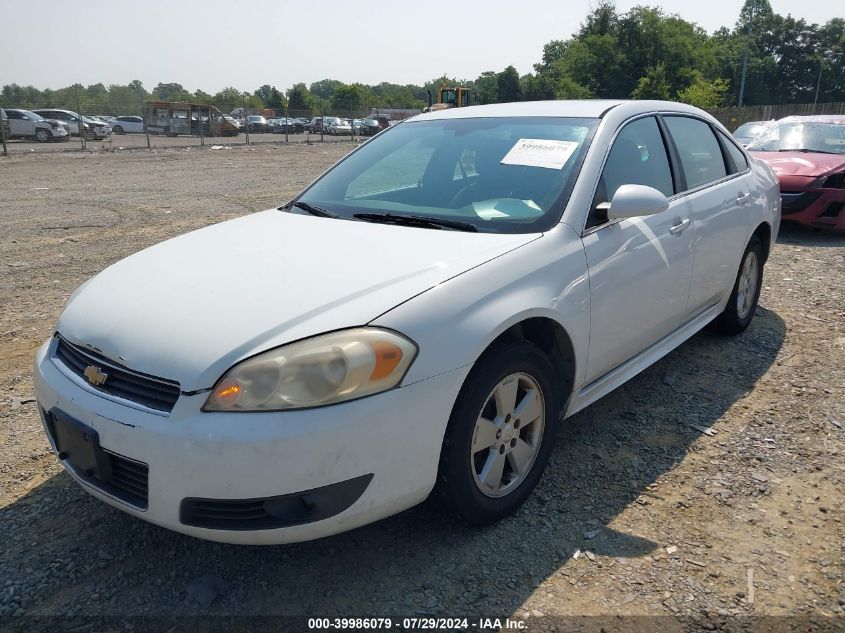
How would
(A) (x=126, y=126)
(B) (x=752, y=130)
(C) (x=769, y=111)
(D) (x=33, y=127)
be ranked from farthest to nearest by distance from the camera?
(A) (x=126, y=126), (C) (x=769, y=111), (D) (x=33, y=127), (B) (x=752, y=130)

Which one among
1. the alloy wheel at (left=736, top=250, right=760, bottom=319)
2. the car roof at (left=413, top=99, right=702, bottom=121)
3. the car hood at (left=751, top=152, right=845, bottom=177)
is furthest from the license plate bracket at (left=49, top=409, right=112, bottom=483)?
the car hood at (left=751, top=152, right=845, bottom=177)

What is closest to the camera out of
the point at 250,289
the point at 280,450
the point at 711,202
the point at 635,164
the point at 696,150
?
the point at 280,450

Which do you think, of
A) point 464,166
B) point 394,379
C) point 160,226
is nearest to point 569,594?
point 394,379

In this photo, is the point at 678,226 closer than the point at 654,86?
Yes

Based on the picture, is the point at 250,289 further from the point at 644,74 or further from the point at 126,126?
the point at 644,74

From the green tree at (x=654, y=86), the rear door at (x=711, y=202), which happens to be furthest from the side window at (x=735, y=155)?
the green tree at (x=654, y=86)

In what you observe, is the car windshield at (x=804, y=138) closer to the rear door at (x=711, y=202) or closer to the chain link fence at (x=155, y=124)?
the rear door at (x=711, y=202)

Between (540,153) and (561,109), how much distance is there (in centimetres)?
52

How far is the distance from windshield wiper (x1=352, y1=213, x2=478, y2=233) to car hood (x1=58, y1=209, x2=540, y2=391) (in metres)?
0.06

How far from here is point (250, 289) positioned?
2352mm

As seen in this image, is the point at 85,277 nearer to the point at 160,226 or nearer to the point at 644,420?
the point at 160,226

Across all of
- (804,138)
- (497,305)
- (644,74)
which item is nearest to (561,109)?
(497,305)

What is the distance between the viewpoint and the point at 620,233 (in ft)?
9.88

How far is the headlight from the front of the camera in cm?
198
